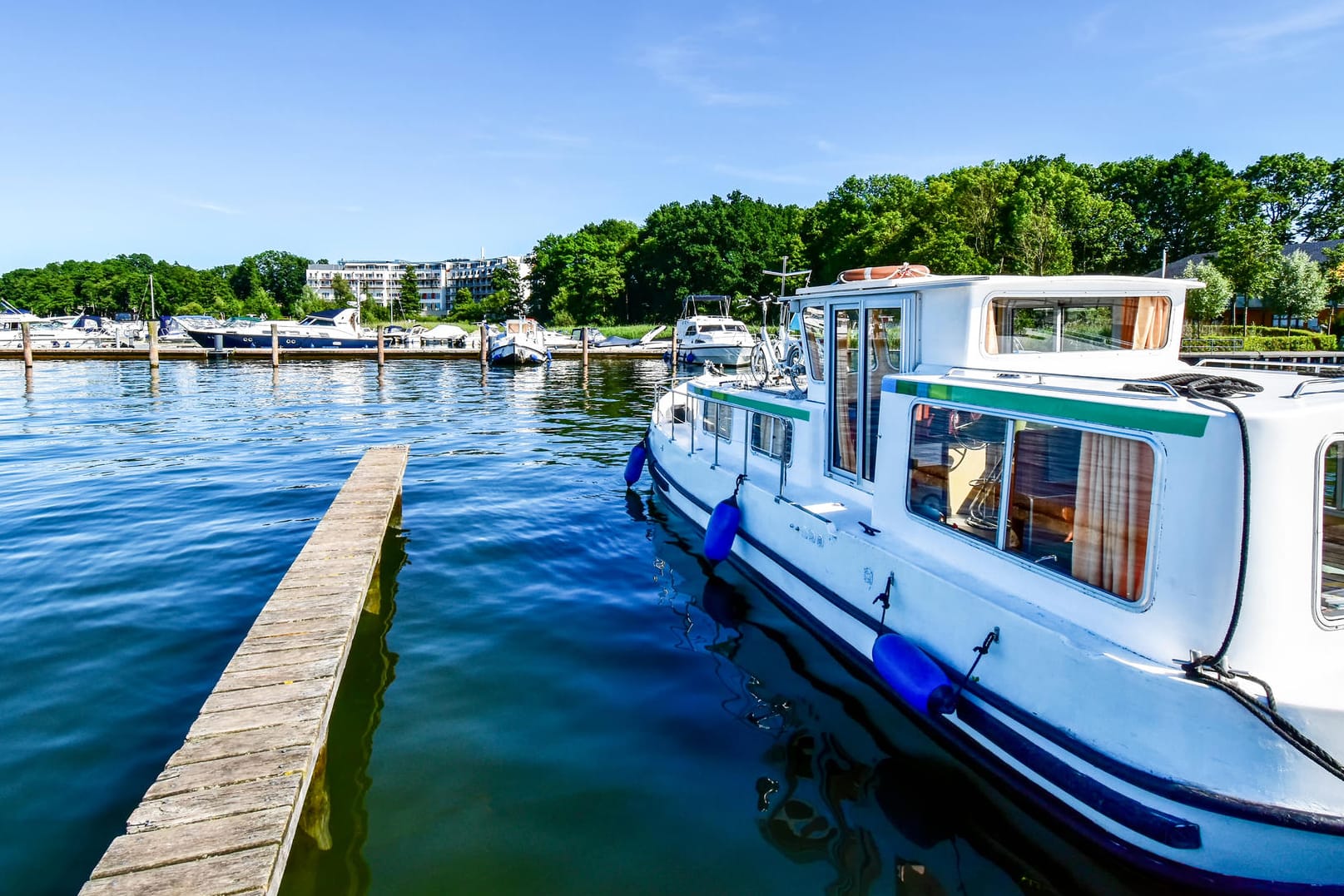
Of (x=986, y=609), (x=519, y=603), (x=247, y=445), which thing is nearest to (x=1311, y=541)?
(x=986, y=609)

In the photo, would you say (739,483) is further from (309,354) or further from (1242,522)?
(309,354)

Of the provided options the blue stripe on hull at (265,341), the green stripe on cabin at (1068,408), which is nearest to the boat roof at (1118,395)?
the green stripe on cabin at (1068,408)

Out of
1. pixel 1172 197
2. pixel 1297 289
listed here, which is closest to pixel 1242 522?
pixel 1297 289

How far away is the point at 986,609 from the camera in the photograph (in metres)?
5.46

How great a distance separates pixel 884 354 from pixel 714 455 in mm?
3916

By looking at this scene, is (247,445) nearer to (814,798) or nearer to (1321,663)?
(814,798)

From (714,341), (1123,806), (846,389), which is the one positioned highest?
(714,341)

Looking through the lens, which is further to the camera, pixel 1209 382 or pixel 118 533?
pixel 118 533

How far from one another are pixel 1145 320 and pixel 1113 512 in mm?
3471

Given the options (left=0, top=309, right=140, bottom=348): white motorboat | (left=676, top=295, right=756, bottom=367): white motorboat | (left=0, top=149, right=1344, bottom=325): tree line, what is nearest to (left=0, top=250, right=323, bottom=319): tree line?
(left=0, top=309, right=140, bottom=348): white motorboat

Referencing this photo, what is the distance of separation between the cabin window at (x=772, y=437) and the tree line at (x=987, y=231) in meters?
22.4

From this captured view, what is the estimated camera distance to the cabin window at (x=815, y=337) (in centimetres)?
903

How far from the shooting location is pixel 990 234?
5062 centimetres

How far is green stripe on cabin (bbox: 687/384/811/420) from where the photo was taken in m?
9.10
